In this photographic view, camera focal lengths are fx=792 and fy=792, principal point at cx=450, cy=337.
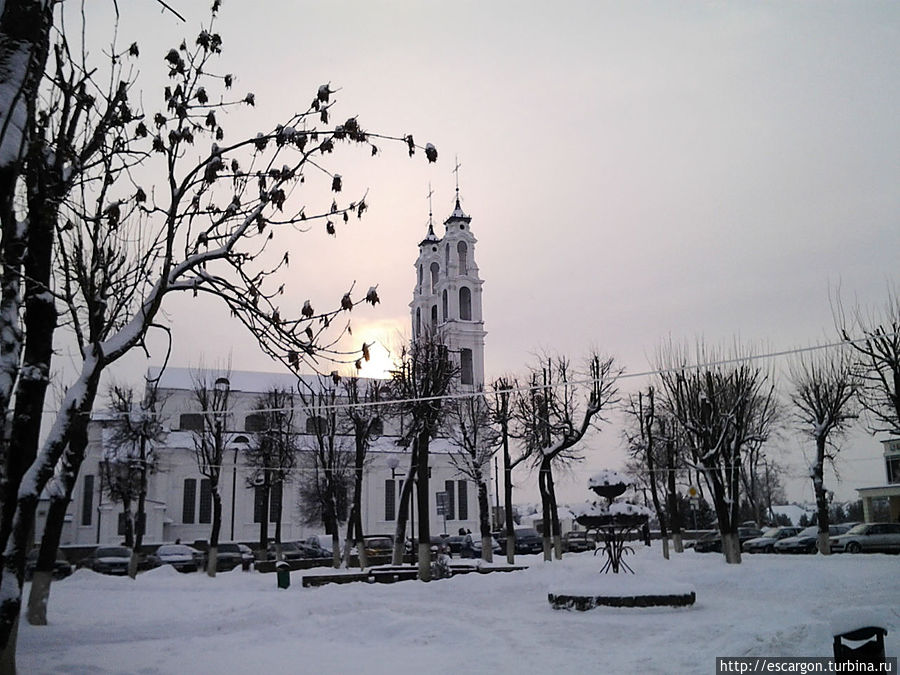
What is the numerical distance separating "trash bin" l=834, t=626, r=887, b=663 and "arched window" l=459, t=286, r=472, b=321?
55.5m

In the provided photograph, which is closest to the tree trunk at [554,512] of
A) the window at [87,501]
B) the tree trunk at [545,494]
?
the tree trunk at [545,494]

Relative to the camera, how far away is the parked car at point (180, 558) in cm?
3888

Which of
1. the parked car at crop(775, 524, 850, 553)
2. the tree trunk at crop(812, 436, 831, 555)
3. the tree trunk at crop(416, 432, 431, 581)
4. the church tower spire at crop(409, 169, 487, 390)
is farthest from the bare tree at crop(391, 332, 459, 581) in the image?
the church tower spire at crop(409, 169, 487, 390)

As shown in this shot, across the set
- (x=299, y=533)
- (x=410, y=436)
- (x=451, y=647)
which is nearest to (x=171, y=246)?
(x=451, y=647)

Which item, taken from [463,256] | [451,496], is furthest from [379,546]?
[463,256]

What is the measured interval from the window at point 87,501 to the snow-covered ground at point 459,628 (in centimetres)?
3609

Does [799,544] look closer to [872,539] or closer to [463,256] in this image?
[872,539]

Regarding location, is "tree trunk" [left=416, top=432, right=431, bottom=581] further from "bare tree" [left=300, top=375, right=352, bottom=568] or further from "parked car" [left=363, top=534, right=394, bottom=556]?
"parked car" [left=363, top=534, right=394, bottom=556]

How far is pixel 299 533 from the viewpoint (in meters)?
60.4

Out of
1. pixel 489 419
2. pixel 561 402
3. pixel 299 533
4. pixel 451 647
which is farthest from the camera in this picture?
pixel 299 533

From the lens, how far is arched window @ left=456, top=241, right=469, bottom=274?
204ft

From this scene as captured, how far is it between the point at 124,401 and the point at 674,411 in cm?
2514

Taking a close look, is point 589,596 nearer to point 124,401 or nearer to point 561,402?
point 561,402

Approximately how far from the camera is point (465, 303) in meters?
62.9
